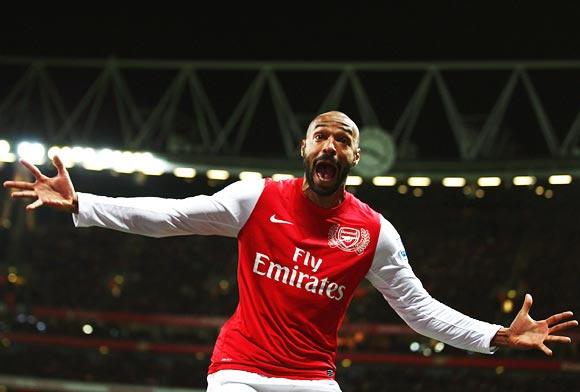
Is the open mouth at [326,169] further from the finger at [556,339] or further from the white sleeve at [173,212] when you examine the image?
the finger at [556,339]

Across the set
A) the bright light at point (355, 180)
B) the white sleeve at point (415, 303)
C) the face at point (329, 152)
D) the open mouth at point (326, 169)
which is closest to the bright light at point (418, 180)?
the bright light at point (355, 180)

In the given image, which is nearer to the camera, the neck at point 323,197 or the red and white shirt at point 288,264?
the red and white shirt at point 288,264

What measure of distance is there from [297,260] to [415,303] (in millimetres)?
793

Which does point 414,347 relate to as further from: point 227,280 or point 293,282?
point 293,282

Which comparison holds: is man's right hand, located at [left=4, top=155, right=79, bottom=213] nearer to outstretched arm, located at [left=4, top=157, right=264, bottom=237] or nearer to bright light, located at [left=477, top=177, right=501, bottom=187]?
outstretched arm, located at [left=4, top=157, right=264, bottom=237]

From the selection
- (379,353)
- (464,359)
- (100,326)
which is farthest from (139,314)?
(464,359)

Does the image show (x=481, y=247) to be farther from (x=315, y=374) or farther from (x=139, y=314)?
(x=315, y=374)

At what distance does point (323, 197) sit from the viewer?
4539 mm

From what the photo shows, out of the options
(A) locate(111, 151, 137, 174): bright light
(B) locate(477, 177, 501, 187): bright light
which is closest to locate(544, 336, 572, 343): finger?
(B) locate(477, 177, 501, 187): bright light

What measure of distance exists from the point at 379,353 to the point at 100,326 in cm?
730

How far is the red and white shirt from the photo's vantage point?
13.7 ft

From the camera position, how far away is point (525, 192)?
967 inches

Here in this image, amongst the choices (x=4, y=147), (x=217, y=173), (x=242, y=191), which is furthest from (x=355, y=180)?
(x=242, y=191)

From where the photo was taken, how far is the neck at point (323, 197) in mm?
4535
